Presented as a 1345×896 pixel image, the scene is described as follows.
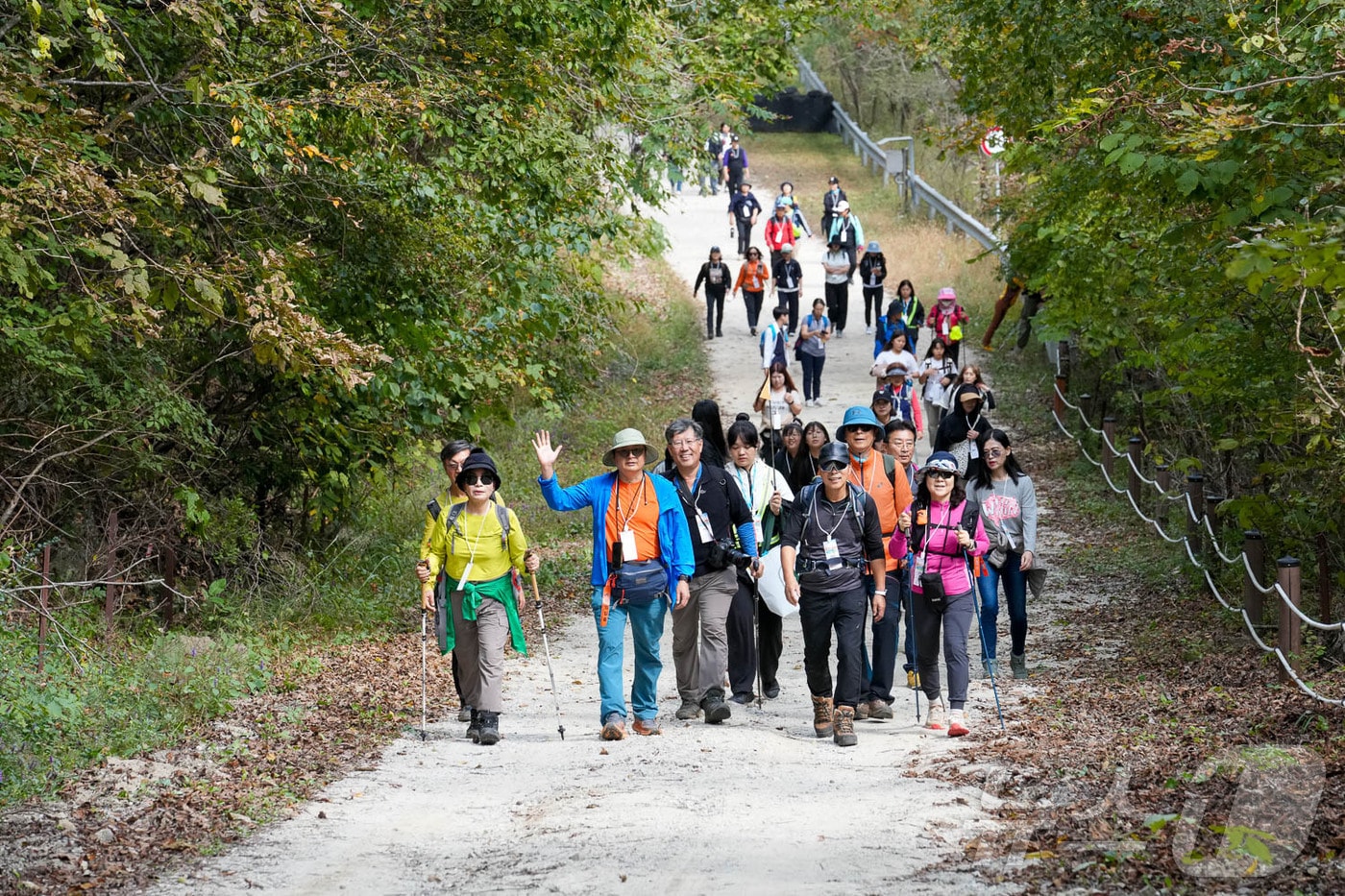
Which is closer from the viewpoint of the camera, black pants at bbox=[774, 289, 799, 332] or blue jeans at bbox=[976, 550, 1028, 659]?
blue jeans at bbox=[976, 550, 1028, 659]

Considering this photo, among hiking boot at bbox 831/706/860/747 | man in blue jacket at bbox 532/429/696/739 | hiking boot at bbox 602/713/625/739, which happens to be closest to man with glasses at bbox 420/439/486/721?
man in blue jacket at bbox 532/429/696/739

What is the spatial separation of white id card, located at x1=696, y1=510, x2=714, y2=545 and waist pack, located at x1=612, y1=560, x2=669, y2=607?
41 cm

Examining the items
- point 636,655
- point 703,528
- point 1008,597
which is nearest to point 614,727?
point 636,655

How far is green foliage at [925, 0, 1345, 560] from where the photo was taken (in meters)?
8.32

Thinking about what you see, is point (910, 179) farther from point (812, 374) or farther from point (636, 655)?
point (636, 655)

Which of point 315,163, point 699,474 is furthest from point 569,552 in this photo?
point 699,474

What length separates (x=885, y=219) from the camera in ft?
116

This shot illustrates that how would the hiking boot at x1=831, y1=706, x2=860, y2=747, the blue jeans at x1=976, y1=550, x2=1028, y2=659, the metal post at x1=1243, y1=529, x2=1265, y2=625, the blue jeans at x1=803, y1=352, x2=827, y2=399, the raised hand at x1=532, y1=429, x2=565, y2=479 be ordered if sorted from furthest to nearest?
1. the blue jeans at x1=803, y1=352, x2=827, y2=399
2. the blue jeans at x1=976, y1=550, x2=1028, y2=659
3. the metal post at x1=1243, y1=529, x2=1265, y2=625
4. the hiking boot at x1=831, y1=706, x2=860, y2=747
5. the raised hand at x1=532, y1=429, x2=565, y2=479

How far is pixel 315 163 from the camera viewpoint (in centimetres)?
1159

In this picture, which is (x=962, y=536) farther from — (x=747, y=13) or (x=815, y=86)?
(x=815, y=86)

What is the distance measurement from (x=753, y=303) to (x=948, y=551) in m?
16.8

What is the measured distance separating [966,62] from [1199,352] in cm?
772

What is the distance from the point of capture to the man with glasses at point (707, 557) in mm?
9211

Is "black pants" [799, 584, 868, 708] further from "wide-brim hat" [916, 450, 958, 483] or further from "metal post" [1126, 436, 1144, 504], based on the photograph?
"metal post" [1126, 436, 1144, 504]
